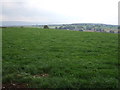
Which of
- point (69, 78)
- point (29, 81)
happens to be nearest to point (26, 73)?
point (29, 81)

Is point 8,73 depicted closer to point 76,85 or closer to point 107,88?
point 76,85

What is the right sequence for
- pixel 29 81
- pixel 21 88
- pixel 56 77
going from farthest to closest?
pixel 56 77, pixel 29 81, pixel 21 88

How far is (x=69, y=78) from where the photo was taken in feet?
27.8

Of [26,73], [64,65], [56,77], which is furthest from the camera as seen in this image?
[64,65]

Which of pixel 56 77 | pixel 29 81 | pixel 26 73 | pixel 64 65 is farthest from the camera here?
pixel 64 65

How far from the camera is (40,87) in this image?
299 inches

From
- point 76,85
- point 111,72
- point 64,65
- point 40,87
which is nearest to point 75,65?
point 64,65

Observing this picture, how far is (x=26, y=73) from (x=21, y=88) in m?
1.78

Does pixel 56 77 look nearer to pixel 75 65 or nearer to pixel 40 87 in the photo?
pixel 40 87

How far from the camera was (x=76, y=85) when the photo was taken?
7.77 m

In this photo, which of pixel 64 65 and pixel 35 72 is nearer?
pixel 35 72

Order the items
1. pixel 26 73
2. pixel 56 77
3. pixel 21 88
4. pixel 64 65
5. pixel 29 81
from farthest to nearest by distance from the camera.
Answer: pixel 64 65, pixel 26 73, pixel 56 77, pixel 29 81, pixel 21 88

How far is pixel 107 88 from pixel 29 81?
11.9ft

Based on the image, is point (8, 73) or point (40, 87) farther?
point (8, 73)
